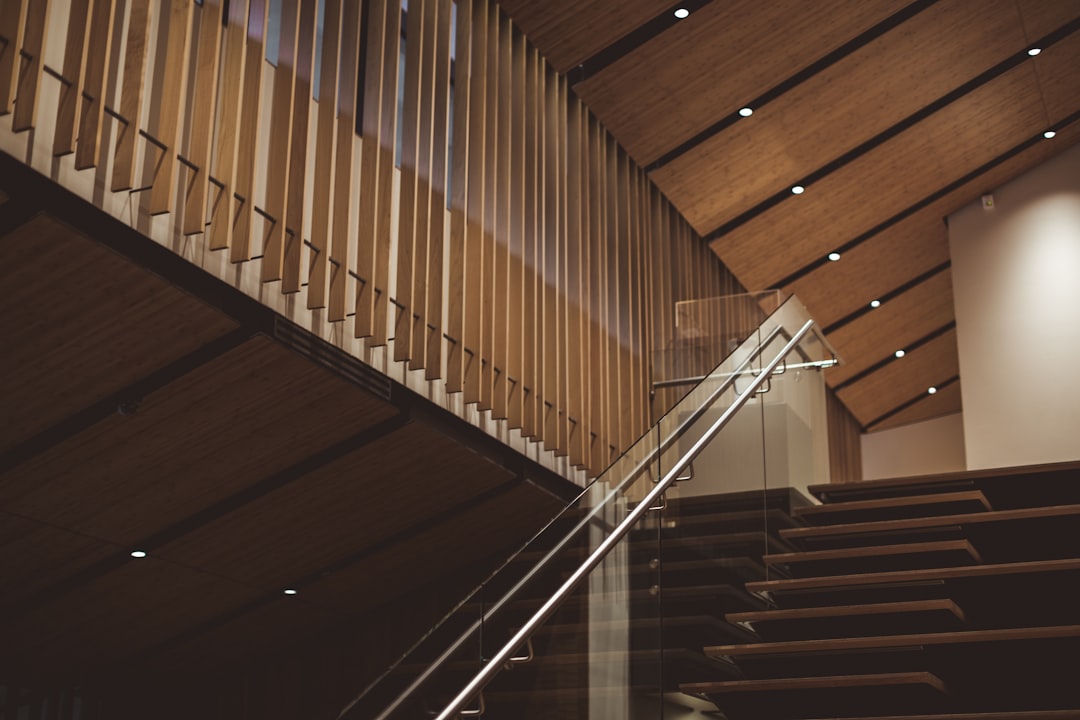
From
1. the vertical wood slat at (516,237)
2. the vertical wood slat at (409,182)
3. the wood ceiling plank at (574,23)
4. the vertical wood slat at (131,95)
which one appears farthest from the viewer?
the wood ceiling plank at (574,23)

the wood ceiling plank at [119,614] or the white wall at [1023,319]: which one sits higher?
the white wall at [1023,319]

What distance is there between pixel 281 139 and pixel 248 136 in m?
0.29

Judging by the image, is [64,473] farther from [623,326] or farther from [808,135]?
[808,135]

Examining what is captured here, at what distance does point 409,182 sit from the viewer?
7535mm

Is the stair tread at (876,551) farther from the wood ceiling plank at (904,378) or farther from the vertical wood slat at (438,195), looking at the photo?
the wood ceiling plank at (904,378)

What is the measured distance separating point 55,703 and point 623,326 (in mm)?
5301

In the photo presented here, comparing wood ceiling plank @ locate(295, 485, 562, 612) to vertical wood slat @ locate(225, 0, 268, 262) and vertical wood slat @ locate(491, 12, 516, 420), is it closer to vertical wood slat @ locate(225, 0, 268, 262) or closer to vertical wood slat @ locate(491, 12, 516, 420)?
vertical wood slat @ locate(491, 12, 516, 420)

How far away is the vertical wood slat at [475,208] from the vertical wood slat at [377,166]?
36.4 inches

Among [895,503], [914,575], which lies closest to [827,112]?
[895,503]

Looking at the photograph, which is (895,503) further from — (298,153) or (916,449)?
(916,449)

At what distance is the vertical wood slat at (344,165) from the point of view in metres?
6.63

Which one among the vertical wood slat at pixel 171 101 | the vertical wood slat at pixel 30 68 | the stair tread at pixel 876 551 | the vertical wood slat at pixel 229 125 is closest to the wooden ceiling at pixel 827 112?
the vertical wood slat at pixel 229 125

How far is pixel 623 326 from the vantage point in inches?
417

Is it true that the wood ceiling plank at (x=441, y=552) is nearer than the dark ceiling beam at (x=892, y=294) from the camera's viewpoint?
Yes
